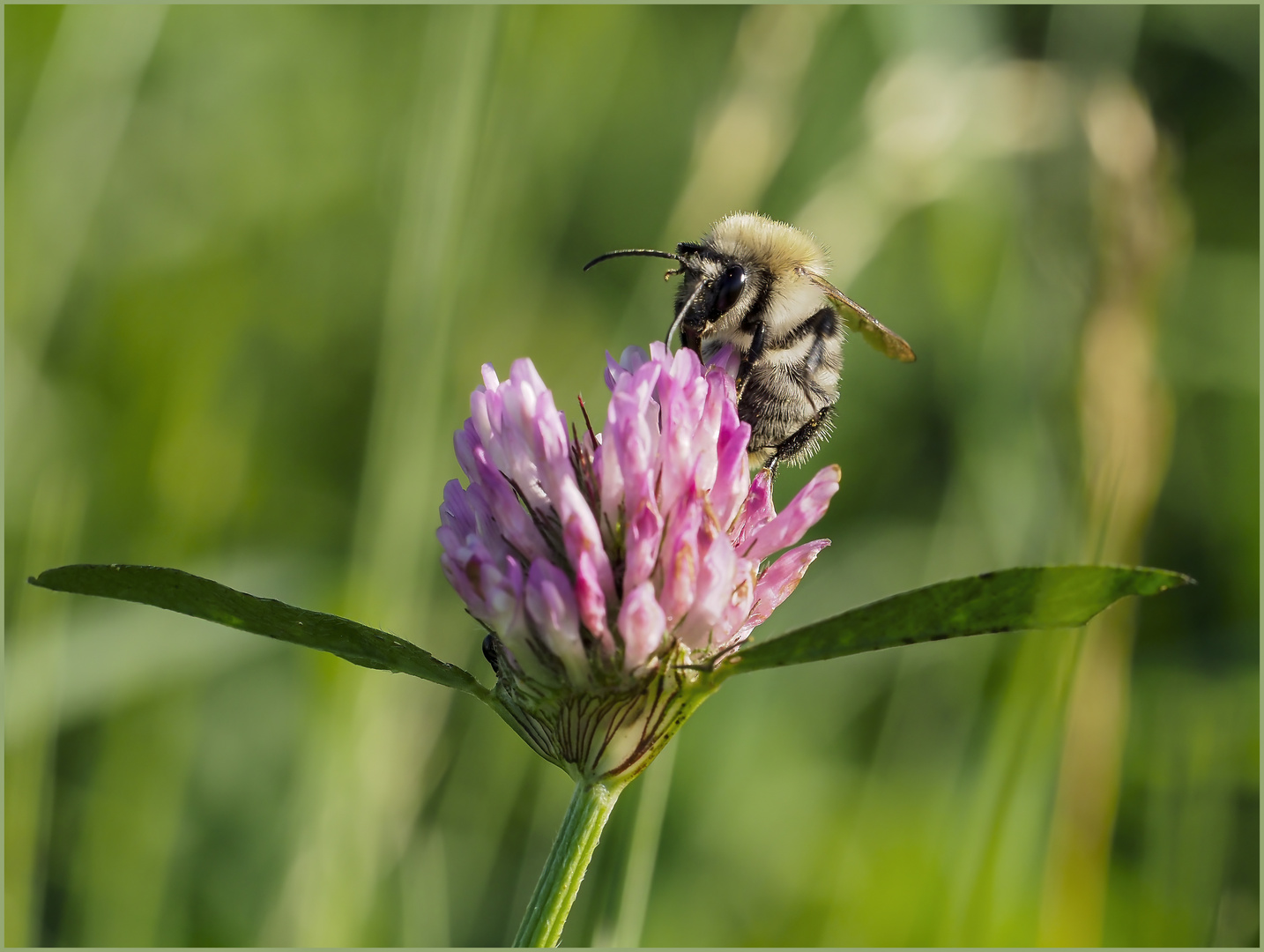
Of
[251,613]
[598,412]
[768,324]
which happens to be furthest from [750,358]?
[598,412]

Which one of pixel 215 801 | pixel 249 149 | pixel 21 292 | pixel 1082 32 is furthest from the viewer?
pixel 249 149

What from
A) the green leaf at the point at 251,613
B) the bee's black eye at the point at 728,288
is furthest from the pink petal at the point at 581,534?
the bee's black eye at the point at 728,288

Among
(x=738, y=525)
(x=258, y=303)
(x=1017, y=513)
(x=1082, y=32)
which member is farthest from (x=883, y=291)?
(x=738, y=525)

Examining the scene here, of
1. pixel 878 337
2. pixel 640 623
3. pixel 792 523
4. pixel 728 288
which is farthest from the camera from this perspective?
pixel 878 337

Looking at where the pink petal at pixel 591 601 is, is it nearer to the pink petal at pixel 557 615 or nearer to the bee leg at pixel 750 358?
the pink petal at pixel 557 615

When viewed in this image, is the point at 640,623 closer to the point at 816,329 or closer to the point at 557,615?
the point at 557,615

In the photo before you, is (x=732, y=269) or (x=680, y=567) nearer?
(x=680, y=567)

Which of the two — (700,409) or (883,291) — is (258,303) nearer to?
(883,291)
